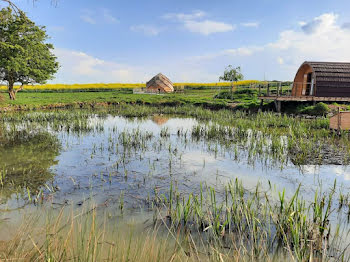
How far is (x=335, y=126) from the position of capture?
11.9m

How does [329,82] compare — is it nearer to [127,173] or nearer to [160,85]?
[127,173]

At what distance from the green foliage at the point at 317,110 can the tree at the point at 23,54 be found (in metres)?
28.2

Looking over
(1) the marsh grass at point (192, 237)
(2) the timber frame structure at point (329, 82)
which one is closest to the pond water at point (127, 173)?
(1) the marsh grass at point (192, 237)

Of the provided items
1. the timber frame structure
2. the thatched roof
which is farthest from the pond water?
the thatched roof

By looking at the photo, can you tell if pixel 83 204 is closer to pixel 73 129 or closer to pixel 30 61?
pixel 73 129

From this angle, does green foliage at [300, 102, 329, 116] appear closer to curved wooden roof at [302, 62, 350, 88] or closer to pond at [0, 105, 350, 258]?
curved wooden roof at [302, 62, 350, 88]

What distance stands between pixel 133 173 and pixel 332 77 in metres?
22.2

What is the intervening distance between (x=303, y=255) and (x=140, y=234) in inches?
85.8

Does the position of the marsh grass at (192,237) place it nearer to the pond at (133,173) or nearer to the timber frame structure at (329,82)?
the pond at (133,173)

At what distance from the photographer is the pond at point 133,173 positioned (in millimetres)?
4809

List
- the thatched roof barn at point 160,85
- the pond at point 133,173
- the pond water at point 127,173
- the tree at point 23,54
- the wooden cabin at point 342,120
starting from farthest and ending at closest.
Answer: the thatched roof barn at point 160,85 → the tree at point 23,54 → the wooden cabin at point 342,120 → the pond water at point 127,173 → the pond at point 133,173

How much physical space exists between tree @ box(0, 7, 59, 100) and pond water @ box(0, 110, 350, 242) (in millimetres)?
21901

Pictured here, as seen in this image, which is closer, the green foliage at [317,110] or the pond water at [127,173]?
the pond water at [127,173]

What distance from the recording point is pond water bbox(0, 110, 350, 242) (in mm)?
4973
